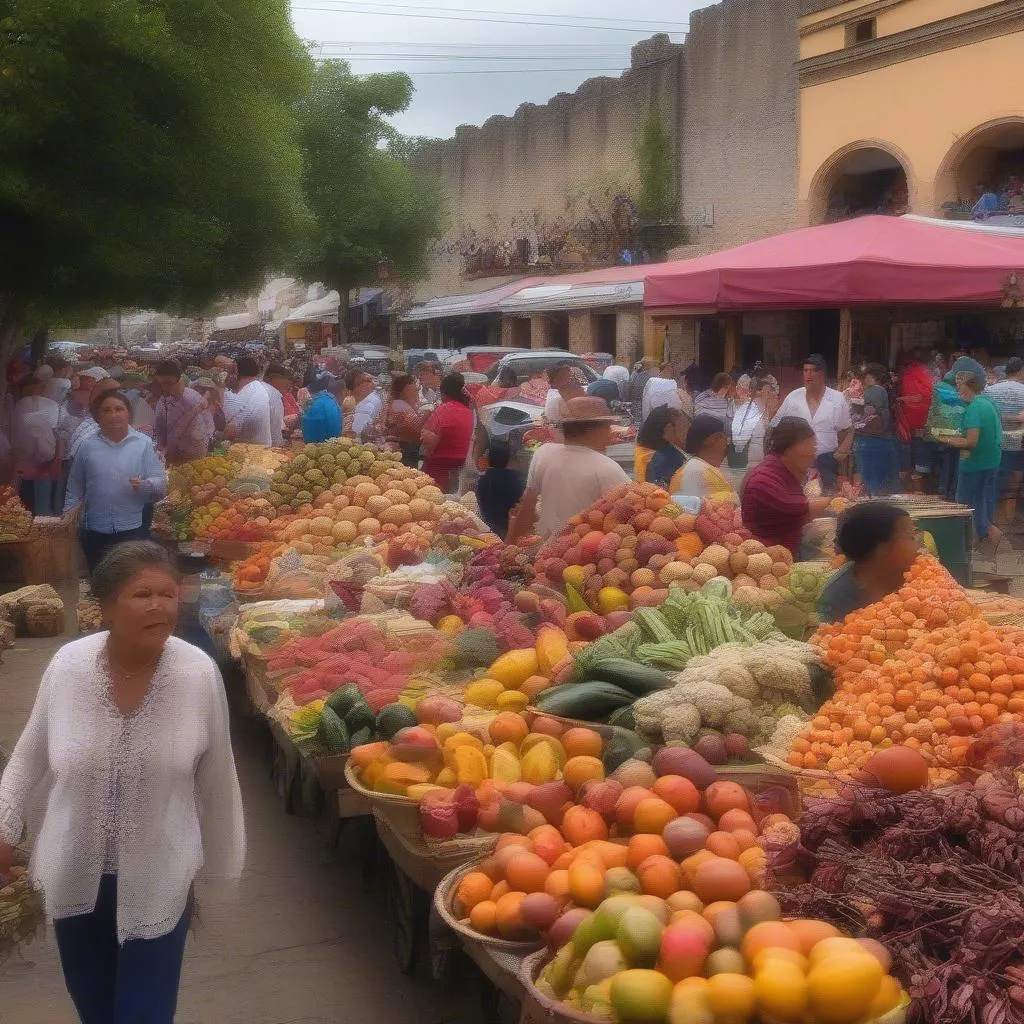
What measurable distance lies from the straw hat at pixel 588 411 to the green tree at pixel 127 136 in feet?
21.0

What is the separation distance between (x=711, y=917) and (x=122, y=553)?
5.85 feet

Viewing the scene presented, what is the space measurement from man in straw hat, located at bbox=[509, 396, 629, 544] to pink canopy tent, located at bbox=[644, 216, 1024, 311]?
4742 millimetres

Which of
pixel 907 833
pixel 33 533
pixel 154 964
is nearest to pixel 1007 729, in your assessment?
pixel 907 833

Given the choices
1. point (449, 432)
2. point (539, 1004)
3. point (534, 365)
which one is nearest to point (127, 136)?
point (449, 432)

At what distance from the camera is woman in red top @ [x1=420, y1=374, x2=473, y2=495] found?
10.4 m

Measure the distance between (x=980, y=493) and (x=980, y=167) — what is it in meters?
11.6

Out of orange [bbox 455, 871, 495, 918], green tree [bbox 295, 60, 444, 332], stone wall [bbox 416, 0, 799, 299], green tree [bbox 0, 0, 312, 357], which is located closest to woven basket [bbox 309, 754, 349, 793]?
orange [bbox 455, 871, 495, 918]

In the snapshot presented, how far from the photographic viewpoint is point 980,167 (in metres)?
21.3

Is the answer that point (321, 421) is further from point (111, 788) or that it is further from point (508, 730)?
point (111, 788)

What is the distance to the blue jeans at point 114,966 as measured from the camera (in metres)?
3.09

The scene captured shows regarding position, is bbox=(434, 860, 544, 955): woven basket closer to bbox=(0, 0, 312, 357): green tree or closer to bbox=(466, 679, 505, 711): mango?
bbox=(466, 679, 505, 711): mango

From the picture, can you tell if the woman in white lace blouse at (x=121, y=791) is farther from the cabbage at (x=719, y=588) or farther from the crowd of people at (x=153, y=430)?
the crowd of people at (x=153, y=430)

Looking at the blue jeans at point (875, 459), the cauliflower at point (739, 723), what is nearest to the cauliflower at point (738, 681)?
the cauliflower at point (739, 723)

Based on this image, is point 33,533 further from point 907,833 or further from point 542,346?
point 542,346
